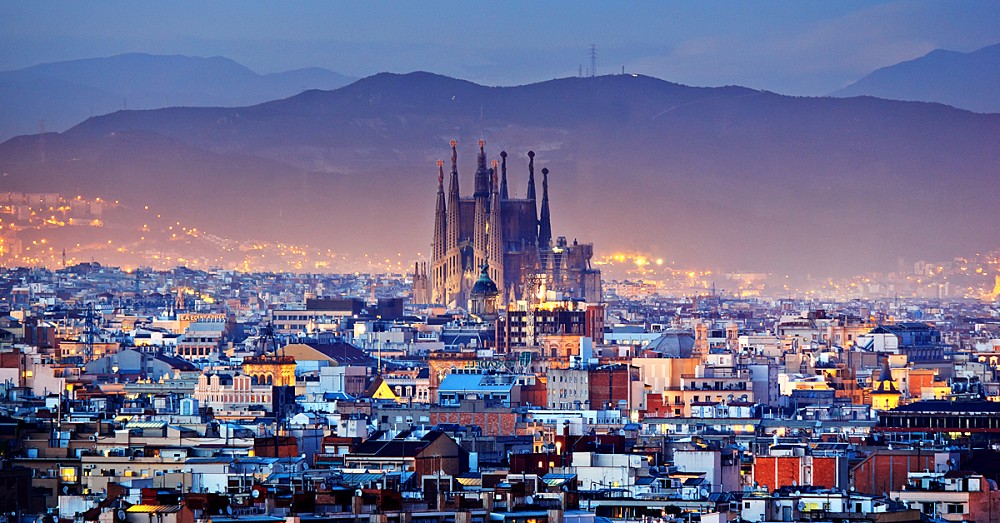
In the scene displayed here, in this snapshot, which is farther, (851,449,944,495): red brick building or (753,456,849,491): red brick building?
(753,456,849,491): red brick building

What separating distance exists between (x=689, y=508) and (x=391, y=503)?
7482 millimetres

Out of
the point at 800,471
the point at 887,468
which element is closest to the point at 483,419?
the point at 800,471

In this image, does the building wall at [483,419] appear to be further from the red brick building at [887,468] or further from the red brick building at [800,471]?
the red brick building at [887,468]

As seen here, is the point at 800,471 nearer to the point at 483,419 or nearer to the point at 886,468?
the point at 886,468

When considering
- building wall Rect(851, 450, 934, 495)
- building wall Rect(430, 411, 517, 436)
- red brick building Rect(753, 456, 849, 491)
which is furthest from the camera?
building wall Rect(430, 411, 517, 436)

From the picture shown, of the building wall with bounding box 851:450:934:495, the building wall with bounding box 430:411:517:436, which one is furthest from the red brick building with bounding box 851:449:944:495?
the building wall with bounding box 430:411:517:436

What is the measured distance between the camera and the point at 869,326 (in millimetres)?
145375

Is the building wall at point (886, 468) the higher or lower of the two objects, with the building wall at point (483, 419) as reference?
lower

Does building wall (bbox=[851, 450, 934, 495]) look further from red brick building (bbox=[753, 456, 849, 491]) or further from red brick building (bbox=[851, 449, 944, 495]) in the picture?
red brick building (bbox=[753, 456, 849, 491])

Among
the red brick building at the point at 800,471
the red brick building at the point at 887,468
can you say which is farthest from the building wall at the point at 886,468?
the red brick building at the point at 800,471

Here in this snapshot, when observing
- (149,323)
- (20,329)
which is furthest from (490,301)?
(20,329)

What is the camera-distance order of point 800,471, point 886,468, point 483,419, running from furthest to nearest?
1. point 483,419
2. point 800,471
3. point 886,468

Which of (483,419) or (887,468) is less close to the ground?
(483,419)

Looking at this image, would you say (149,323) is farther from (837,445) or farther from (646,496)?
(646,496)
